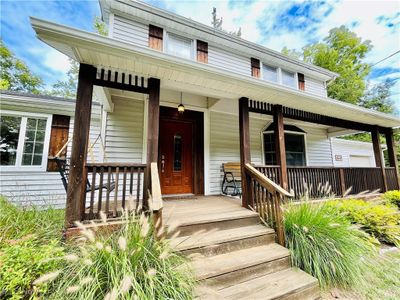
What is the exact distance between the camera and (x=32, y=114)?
182 inches

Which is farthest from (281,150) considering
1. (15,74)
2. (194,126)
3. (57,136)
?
(15,74)

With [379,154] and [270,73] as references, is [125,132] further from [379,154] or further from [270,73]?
[379,154]

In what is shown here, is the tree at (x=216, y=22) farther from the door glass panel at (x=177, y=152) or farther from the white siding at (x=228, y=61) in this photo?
the door glass panel at (x=177, y=152)

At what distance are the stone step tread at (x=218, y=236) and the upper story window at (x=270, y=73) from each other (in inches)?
251

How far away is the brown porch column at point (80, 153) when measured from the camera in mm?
2367

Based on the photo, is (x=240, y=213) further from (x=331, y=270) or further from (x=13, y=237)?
(x=13, y=237)

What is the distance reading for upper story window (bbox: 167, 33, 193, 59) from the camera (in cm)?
575

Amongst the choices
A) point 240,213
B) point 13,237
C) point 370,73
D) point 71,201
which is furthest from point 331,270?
point 370,73

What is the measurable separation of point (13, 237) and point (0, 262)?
77 centimetres

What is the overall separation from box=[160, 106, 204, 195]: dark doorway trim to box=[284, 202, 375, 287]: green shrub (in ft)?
9.23

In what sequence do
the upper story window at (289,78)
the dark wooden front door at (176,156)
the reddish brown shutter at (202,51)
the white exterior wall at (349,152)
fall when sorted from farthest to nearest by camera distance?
the white exterior wall at (349,152), the upper story window at (289,78), the reddish brown shutter at (202,51), the dark wooden front door at (176,156)

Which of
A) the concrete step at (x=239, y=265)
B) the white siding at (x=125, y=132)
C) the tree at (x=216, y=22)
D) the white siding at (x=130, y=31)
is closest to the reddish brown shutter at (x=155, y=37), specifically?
the white siding at (x=130, y=31)

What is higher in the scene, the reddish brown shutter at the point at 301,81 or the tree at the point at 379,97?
the tree at the point at 379,97

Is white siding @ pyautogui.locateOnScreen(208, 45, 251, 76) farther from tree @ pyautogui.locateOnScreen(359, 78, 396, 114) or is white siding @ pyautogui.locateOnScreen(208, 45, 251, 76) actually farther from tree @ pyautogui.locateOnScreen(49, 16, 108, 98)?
tree @ pyautogui.locateOnScreen(49, 16, 108, 98)
